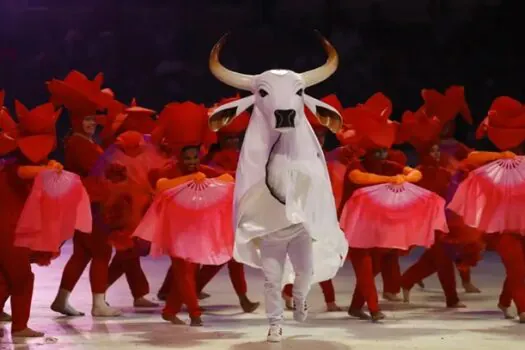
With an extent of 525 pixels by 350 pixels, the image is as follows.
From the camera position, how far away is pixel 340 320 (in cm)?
664

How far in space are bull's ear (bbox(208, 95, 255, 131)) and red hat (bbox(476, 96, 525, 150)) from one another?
5.99ft

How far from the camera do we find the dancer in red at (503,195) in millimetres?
6418

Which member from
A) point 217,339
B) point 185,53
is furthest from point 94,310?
point 185,53

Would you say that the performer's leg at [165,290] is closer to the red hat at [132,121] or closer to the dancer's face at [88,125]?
the red hat at [132,121]

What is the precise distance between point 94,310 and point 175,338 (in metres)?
1.10

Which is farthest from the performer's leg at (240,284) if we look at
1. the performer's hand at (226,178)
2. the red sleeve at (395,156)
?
the red sleeve at (395,156)

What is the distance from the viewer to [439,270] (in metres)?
7.26

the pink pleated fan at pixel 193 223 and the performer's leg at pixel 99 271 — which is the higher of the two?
the pink pleated fan at pixel 193 223

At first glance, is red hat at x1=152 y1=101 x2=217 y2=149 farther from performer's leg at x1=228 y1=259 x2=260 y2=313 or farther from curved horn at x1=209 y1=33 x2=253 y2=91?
performer's leg at x1=228 y1=259 x2=260 y2=313

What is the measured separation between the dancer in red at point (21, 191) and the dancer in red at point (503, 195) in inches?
109

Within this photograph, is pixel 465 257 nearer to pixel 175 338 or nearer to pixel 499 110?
pixel 499 110

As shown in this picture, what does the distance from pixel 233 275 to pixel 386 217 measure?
50.4 inches

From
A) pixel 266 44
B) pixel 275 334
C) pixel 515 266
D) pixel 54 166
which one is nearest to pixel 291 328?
pixel 275 334

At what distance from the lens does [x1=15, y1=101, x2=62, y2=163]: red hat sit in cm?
589
